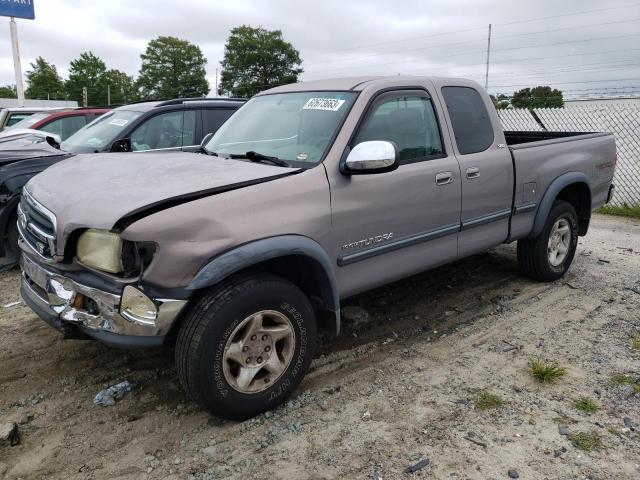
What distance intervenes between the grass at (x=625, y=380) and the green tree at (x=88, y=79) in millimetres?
65957

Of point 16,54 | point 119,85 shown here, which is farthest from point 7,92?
point 16,54

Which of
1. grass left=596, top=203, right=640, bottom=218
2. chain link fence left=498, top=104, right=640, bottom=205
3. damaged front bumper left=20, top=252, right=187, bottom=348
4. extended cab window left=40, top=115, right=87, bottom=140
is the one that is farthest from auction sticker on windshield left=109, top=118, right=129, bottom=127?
chain link fence left=498, top=104, right=640, bottom=205

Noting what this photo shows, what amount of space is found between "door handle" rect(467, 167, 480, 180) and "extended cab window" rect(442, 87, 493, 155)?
0.14 m

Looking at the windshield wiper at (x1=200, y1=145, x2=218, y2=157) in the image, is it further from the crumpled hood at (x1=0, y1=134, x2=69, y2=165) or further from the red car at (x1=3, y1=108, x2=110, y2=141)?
the red car at (x1=3, y1=108, x2=110, y2=141)

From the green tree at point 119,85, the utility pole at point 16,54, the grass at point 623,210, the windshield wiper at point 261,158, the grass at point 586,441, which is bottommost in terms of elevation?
the grass at point 586,441

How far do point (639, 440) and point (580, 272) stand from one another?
309 centimetres

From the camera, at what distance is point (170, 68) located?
77.8 meters

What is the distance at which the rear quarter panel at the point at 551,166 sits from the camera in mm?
4508

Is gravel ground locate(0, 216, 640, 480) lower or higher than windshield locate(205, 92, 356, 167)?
lower

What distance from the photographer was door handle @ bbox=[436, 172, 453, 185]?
374 centimetres

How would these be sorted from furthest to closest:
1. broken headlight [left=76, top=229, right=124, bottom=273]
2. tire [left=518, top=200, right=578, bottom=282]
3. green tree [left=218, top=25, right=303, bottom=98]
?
1. green tree [left=218, top=25, right=303, bottom=98]
2. tire [left=518, top=200, right=578, bottom=282]
3. broken headlight [left=76, top=229, right=124, bottom=273]

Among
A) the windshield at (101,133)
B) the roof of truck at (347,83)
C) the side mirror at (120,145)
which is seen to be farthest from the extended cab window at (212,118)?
the roof of truck at (347,83)

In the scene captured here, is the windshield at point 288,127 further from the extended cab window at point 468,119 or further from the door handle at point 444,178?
the extended cab window at point 468,119

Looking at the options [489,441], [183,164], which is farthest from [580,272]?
[183,164]
